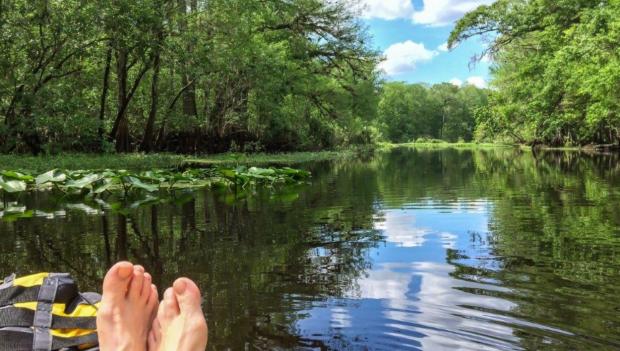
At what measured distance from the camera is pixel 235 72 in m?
20.5

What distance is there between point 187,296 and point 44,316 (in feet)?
1.45

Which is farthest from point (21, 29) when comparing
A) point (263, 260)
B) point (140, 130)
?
point (263, 260)

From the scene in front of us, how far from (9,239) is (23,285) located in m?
3.81

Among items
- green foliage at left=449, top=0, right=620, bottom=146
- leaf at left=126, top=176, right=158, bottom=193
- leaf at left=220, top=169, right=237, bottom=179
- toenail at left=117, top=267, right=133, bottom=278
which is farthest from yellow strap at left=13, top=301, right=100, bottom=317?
green foliage at left=449, top=0, right=620, bottom=146

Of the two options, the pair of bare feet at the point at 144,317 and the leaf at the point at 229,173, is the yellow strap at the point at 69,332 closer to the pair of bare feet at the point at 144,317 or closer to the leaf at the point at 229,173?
the pair of bare feet at the point at 144,317

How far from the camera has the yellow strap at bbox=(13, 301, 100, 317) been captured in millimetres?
1743


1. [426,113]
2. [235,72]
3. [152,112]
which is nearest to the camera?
[152,112]

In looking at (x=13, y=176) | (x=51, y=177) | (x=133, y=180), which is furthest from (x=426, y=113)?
(x=13, y=176)

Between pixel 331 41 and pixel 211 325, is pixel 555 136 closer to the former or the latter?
pixel 331 41

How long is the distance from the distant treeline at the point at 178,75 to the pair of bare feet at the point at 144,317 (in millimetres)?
13785

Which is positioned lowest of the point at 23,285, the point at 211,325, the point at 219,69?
the point at 211,325

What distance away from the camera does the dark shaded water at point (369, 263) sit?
2.70 m

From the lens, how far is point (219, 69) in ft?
60.4

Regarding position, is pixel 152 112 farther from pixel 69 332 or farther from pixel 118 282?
Answer: pixel 69 332
